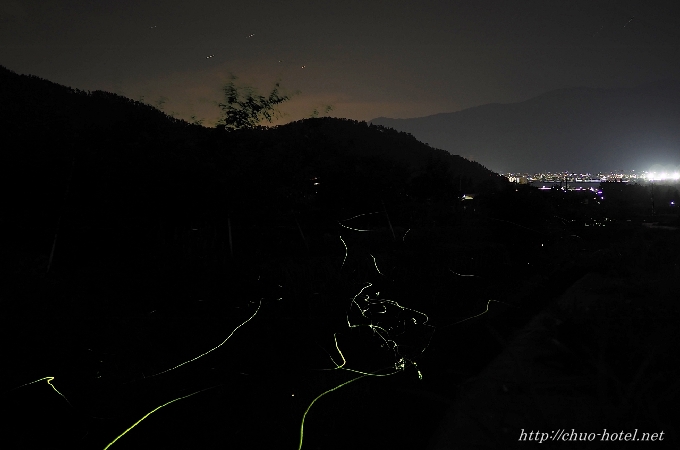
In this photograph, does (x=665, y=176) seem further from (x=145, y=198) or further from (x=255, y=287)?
(x=145, y=198)

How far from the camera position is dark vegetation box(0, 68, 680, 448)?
11.4 ft

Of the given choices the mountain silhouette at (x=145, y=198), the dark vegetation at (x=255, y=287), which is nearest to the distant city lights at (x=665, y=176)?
the dark vegetation at (x=255, y=287)

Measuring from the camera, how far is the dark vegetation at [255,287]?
3.48m

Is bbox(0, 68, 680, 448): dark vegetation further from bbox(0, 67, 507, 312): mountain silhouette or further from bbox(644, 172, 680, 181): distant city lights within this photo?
bbox(644, 172, 680, 181): distant city lights

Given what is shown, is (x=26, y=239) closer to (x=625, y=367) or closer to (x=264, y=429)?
(x=264, y=429)

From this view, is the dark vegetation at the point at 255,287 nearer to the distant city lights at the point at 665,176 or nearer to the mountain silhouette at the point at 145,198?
the mountain silhouette at the point at 145,198

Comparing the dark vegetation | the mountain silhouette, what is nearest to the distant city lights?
the dark vegetation

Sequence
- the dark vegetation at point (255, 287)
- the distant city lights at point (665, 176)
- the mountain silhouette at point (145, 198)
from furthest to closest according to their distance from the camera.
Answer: the distant city lights at point (665, 176)
the mountain silhouette at point (145, 198)
the dark vegetation at point (255, 287)

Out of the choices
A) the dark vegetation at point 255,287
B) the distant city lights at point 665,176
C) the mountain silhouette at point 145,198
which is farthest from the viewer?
the distant city lights at point 665,176

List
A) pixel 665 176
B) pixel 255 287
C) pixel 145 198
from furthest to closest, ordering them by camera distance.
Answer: pixel 665 176
pixel 145 198
pixel 255 287

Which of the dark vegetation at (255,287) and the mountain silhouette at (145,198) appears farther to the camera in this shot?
the mountain silhouette at (145,198)

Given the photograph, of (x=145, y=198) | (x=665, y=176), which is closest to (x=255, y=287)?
(x=145, y=198)

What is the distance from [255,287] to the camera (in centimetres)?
585

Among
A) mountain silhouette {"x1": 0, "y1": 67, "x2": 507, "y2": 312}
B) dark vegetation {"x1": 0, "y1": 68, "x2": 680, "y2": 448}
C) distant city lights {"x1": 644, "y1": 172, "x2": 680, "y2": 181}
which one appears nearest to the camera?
dark vegetation {"x1": 0, "y1": 68, "x2": 680, "y2": 448}
